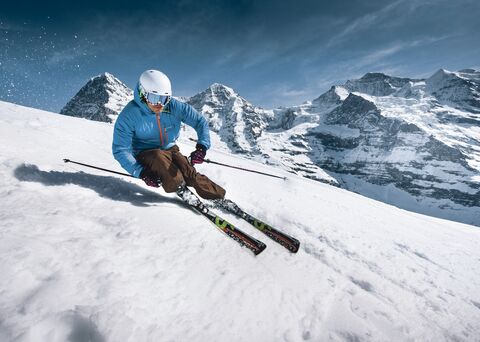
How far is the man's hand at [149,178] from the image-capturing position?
17.4 feet

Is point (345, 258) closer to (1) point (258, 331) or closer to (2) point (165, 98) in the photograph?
(1) point (258, 331)

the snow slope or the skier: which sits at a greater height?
the skier

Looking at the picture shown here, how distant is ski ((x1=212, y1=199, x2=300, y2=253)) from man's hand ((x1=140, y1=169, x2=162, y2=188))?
1.22 metres

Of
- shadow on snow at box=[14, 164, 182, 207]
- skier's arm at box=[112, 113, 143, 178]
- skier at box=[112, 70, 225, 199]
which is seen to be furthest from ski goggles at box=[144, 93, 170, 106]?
shadow on snow at box=[14, 164, 182, 207]

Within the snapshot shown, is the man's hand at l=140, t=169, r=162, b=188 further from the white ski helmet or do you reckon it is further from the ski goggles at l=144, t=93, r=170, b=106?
the white ski helmet

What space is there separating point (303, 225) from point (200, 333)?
10.9ft

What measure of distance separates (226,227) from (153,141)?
279 centimetres

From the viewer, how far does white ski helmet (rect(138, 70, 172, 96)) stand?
18.2 ft

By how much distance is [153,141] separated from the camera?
241 inches

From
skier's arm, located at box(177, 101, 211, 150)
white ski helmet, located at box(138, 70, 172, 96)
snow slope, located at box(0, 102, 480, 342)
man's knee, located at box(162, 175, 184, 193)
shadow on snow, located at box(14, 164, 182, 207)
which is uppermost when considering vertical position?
white ski helmet, located at box(138, 70, 172, 96)

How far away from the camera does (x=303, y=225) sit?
17.5 ft

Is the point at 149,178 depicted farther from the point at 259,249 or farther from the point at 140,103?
the point at 259,249

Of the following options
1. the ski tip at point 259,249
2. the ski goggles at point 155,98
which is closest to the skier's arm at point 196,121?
the ski goggles at point 155,98

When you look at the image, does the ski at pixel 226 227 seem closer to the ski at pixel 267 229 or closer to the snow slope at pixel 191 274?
the snow slope at pixel 191 274
